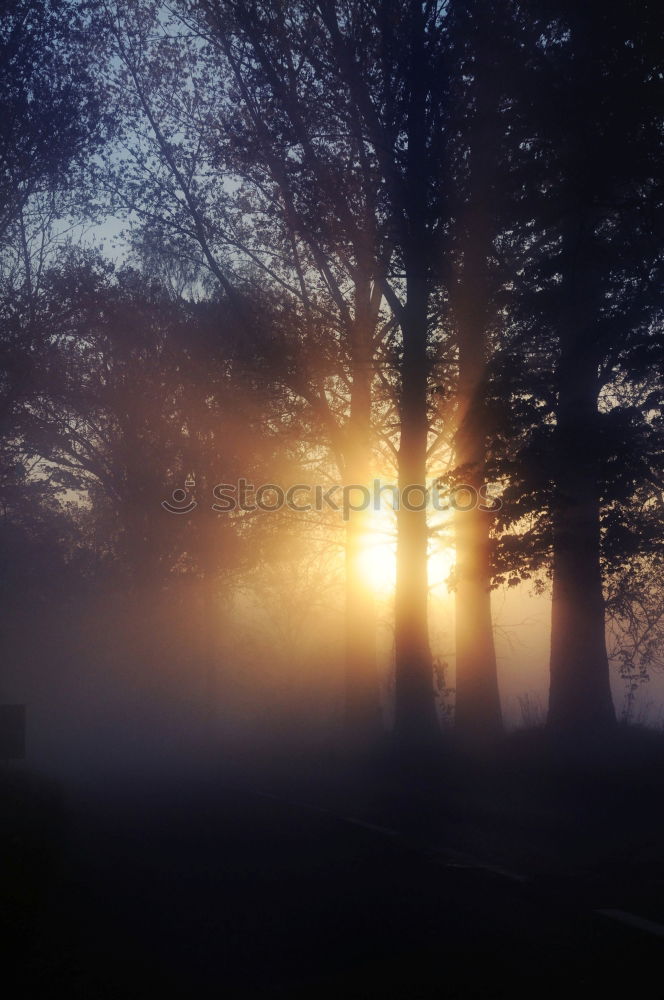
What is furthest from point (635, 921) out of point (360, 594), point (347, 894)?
point (360, 594)

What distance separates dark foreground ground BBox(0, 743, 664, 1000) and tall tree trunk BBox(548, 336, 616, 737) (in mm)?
3920

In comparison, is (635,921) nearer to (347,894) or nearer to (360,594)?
(347,894)

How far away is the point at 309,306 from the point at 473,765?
33.4 ft

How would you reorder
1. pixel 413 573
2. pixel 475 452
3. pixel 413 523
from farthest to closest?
pixel 413 523
pixel 413 573
pixel 475 452

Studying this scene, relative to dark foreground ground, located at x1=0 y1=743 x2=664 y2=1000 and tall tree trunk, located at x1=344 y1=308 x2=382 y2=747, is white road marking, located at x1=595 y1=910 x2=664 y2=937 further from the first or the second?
tall tree trunk, located at x1=344 y1=308 x2=382 y2=747

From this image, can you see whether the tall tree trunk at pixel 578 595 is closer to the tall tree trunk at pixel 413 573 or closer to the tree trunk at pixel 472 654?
the tree trunk at pixel 472 654

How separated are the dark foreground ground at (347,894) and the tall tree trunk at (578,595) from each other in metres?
3.92

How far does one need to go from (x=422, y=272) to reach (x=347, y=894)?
1170 centimetres

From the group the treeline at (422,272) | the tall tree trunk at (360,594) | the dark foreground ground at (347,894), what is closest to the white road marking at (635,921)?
the dark foreground ground at (347,894)

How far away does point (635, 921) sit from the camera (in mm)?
6156

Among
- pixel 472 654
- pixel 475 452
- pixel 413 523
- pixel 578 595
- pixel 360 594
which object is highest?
pixel 475 452

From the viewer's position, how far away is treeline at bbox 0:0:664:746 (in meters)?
14.5

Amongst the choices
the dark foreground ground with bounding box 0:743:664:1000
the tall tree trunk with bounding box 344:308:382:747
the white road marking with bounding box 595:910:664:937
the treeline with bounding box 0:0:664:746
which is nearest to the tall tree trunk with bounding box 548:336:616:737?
the treeline with bounding box 0:0:664:746

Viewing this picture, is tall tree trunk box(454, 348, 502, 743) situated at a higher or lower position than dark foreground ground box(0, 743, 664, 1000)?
higher
